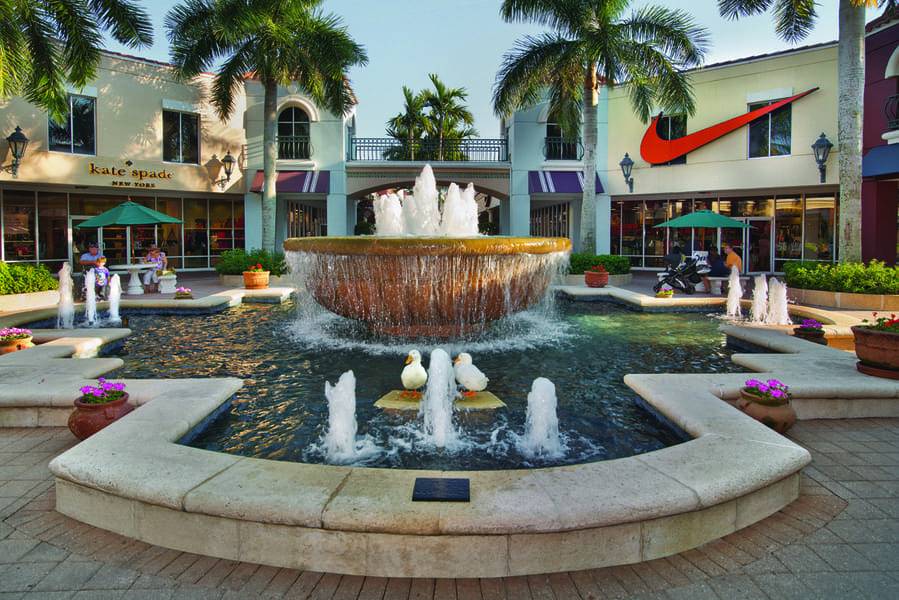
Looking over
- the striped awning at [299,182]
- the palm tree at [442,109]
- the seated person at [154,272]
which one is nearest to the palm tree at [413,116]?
the palm tree at [442,109]

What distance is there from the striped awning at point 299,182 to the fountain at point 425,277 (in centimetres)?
1579

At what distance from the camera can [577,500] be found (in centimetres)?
290

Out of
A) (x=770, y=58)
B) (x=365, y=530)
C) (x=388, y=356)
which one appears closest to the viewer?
(x=365, y=530)

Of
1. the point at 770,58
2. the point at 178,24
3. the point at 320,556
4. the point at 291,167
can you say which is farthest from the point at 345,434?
the point at 770,58

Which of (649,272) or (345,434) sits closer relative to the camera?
(345,434)

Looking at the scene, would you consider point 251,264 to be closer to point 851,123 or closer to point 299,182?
point 299,182

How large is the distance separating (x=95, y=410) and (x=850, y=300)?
13.8m

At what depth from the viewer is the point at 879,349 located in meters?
5.46

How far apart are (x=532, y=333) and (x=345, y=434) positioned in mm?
5101

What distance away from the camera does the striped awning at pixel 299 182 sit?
Result: 2300cm

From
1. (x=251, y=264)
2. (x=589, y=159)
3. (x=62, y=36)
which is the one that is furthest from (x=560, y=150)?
(x=62, y=36)

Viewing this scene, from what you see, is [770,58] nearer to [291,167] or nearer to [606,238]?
[606,238]

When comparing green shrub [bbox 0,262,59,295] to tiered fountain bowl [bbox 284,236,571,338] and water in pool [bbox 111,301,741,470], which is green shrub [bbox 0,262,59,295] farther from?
tiered fountain bowl [bbox 284,236,571,338]

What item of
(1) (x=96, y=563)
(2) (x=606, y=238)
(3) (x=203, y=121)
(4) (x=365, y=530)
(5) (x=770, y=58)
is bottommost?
(1) (x=96, y=563)
